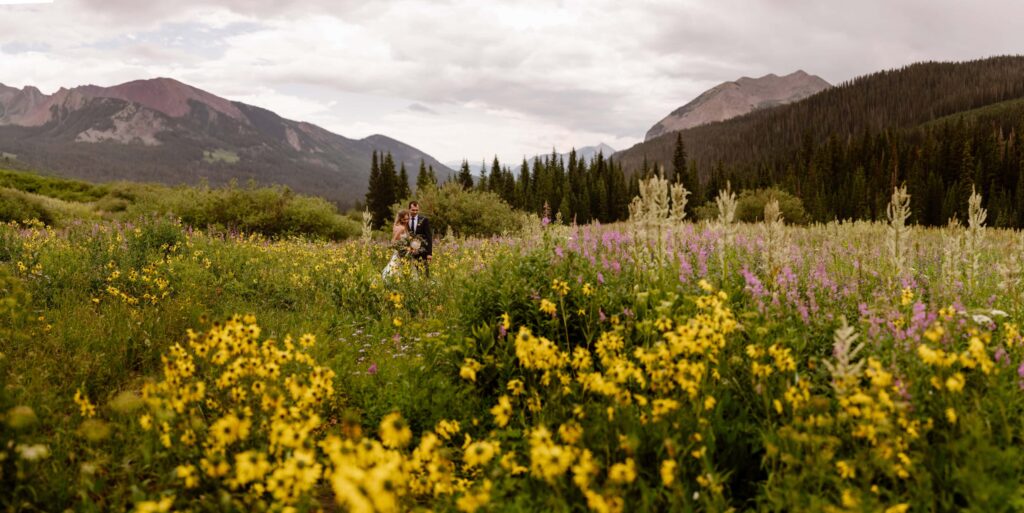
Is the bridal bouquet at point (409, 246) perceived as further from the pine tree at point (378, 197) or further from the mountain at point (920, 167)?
the pine tree at point (378, 197)

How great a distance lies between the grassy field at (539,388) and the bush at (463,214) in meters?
20.7

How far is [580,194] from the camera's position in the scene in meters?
87.9

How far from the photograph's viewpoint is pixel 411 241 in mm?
12125

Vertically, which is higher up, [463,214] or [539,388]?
[463,214]

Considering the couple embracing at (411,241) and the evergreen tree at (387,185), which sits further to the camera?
the evergreen tree at (387,185)

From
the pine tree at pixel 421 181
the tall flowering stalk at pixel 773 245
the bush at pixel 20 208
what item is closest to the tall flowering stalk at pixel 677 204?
the tall flowering stalk at pixel 773 245

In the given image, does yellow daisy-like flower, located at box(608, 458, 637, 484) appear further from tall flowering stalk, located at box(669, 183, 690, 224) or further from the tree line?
the tree line

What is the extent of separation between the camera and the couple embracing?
38.7 feet

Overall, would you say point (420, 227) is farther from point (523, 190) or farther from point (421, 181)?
point (523, 190)

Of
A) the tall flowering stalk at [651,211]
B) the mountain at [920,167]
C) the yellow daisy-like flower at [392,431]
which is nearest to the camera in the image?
the yellow daisy-like flower at [392,431]

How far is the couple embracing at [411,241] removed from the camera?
38.7 ft

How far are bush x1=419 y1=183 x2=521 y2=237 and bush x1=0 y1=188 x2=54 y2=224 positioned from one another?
18262 mm

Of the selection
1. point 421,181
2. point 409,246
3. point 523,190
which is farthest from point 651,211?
point 523,190

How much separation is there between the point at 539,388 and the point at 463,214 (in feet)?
85.9
